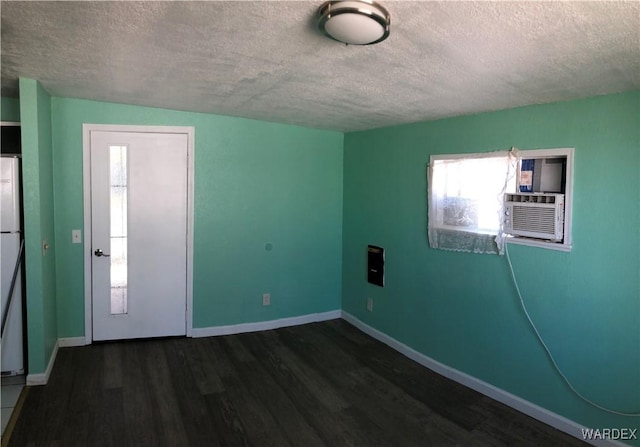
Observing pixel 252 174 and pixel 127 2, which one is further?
pixel 252 174

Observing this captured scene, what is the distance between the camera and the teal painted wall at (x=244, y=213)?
3.54m

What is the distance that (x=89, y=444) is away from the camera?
235cm

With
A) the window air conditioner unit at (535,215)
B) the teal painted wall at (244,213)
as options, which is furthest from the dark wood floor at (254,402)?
the window air conditioner unit at (535,215)

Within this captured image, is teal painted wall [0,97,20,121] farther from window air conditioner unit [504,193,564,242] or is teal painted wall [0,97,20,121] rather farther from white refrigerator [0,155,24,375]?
window air conditioner unit [504,193,564,242]

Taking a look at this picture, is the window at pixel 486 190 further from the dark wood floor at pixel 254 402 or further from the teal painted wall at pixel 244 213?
the teal painted wall at pixel 244 213

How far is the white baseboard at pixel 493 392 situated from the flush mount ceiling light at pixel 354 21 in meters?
2.64

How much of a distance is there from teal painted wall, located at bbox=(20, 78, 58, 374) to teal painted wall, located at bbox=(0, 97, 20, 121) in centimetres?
42

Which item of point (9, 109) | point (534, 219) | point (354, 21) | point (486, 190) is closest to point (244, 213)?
point (9, 109)

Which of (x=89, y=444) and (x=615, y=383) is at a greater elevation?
(x=615, y=383)

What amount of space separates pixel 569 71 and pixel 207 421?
2.95 m

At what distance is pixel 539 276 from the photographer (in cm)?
274

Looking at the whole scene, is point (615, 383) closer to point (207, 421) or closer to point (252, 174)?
point (207, 421)

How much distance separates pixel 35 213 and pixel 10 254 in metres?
0.41

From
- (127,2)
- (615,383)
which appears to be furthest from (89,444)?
(615,383)
